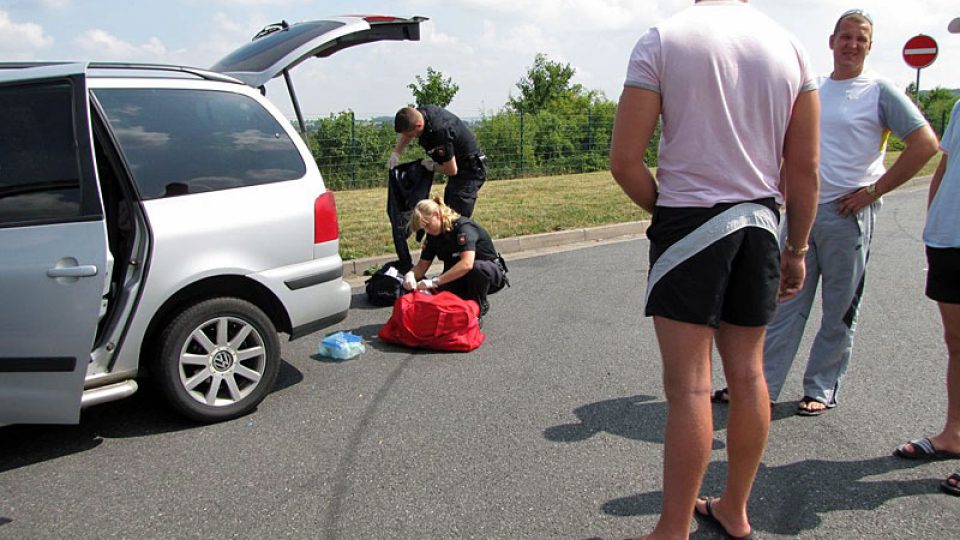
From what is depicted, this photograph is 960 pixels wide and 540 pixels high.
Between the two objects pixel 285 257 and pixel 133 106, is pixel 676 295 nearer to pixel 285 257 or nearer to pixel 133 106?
pixel 285 257

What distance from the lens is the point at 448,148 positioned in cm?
636

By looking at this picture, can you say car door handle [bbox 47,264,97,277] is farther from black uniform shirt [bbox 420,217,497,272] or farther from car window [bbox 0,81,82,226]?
black uniform shirt [bbox 420,217,497,272]

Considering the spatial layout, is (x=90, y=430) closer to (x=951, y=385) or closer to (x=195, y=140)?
(x=195, y=140)

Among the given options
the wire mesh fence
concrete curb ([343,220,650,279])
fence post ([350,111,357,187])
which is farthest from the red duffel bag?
fence post ([350,111,357,187])

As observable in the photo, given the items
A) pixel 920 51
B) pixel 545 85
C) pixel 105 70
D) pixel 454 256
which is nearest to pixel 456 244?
pixel 454 256

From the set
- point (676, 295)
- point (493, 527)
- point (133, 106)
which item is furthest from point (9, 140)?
point (676, 295)

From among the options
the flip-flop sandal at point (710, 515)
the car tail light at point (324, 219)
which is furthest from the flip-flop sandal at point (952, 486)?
the car tail light at point (324, 219)

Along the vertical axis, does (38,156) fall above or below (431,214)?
above

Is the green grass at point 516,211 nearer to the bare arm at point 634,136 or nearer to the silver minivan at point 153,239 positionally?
the silver minivan at point 153,239

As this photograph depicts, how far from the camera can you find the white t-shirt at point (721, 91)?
224 cm

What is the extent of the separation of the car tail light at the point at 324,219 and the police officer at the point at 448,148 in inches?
82.5

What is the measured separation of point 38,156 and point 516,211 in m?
7.83

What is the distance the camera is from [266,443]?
3.64 m

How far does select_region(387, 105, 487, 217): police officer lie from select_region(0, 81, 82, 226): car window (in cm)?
315
